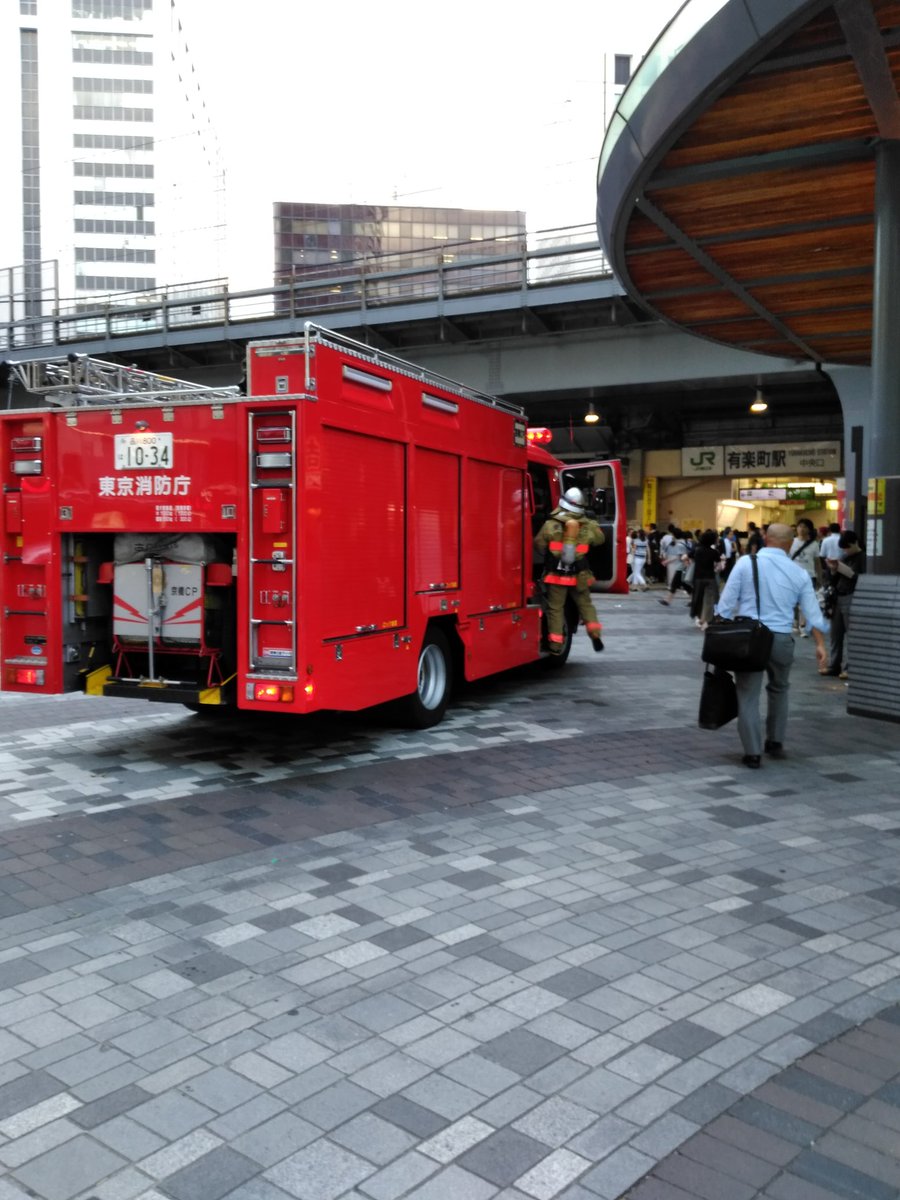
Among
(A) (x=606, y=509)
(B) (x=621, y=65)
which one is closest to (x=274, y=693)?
(A) (x=606, y=509)

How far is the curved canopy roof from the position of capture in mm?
6973

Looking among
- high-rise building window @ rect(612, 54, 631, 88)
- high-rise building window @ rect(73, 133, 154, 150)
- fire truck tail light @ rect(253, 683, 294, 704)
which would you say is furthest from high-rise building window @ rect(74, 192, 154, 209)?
fire truck tail light @ rect(253, 683, 294, 704)

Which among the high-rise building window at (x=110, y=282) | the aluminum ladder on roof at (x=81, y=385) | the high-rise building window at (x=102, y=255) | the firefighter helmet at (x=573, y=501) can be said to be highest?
the high-rise building window at (x=102, y=255)

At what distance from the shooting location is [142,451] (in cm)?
746

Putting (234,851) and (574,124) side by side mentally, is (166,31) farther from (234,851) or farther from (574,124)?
(234,851)

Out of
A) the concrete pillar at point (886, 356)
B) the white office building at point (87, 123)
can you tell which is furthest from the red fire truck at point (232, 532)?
the white office building at point (87, 123)

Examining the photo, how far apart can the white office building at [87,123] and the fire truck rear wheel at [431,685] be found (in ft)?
316

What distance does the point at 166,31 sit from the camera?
107375mm

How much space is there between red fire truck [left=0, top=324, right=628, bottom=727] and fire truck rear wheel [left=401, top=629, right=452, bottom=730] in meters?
0.03

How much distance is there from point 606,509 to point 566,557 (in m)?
1.68

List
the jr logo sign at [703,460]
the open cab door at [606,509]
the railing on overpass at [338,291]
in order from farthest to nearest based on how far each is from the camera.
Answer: the jr logo sign at [703,460] < the railing on overpass at [338,291] < the open cab door at [606,509]

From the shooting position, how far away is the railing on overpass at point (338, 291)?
69.1ft

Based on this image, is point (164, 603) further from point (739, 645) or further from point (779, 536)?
point (779, 536)

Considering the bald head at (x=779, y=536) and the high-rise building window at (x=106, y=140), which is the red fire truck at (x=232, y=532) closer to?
the bald head at (x=779, y=536)
